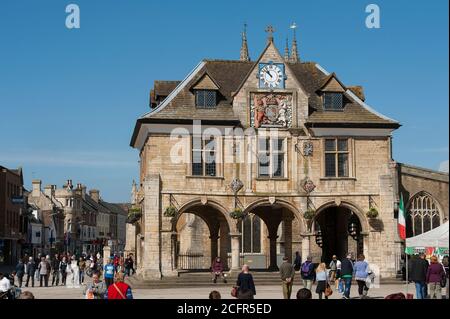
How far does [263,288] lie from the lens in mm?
34375

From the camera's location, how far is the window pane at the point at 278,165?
38.4 metres

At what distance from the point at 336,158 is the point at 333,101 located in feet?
10.3

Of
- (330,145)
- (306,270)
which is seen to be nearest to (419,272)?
(306,270)

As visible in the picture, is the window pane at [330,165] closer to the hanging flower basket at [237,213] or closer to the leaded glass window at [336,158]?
the leaded glass window at [336,158]

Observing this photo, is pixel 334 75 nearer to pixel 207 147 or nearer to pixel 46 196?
pixel 207 147

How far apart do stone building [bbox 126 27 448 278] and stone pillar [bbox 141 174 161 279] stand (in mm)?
48

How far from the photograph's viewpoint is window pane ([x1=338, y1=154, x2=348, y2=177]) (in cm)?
3862

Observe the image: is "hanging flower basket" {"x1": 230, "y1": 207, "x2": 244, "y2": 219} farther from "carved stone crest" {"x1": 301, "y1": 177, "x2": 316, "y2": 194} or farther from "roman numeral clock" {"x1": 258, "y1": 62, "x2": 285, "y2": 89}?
"roman numeral clock" {"x1": 258, "y1": 62, "x2": 285, "y2": 89}

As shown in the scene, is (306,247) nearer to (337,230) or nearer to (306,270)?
(337,230)

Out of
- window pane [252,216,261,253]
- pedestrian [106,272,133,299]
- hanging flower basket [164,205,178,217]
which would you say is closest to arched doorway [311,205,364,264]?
hanging flower basket [164,205,178,217]

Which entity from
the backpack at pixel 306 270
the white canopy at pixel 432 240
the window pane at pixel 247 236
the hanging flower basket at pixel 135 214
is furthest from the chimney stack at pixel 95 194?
the backpack at pixel 306 270

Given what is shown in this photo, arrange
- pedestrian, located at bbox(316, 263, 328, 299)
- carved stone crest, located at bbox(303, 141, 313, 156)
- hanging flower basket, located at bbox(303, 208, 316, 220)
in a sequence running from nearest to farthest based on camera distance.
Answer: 1. pedestrian, located at bbox(316, 263, 328, 299)
2. hanging flower basket, located at bbox(303, 208, 316, 220)
3. carved stone crest, located at bbox(303, 141, 313, 156)
